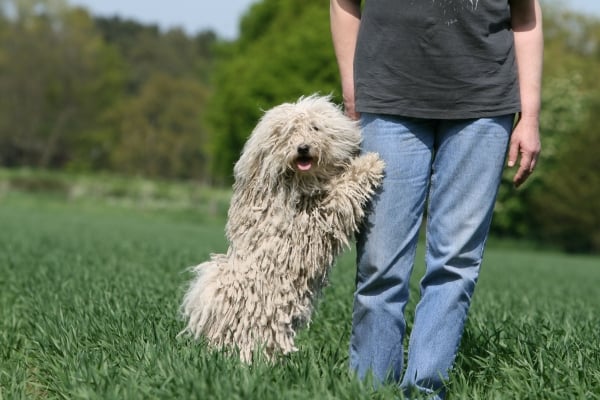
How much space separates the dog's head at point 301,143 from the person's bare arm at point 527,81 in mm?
713

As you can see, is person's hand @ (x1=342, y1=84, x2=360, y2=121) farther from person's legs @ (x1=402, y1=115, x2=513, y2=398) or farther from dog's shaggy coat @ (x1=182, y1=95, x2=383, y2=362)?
person's legs @ (x1=402, y1=115, x2=513, y2=398)

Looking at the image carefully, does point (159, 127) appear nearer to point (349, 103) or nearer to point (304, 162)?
point (349, 103)

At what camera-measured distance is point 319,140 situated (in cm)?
350

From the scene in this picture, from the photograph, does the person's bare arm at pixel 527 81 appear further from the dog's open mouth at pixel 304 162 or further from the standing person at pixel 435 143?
the dog's open mouth at pixel 304 162

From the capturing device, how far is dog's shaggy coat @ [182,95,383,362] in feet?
11.6

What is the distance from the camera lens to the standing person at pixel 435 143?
3412 millimetres

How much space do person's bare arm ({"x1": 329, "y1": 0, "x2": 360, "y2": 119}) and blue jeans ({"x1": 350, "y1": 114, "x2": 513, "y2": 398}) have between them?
0.21m

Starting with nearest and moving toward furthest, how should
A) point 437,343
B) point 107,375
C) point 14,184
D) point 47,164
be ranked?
point 107,375 → point 437,343 → point 14,184 → point 47,164

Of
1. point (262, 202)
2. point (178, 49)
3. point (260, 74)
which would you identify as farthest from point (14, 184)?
point (262, 202)

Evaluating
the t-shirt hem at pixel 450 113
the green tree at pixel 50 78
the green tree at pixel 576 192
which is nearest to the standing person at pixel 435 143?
the t-shirt hem at pixel 450 113

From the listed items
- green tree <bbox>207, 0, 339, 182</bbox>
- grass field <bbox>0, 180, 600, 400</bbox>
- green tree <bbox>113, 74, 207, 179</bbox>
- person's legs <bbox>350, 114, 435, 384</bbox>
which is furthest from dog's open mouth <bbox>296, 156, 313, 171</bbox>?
green tree <bbox>113, 74, 207, 179</bbox>

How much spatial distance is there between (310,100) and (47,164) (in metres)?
57.0

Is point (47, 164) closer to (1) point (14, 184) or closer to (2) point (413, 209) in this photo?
(1) point (14, 184)

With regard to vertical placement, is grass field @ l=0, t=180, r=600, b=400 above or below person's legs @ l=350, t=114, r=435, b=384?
below
